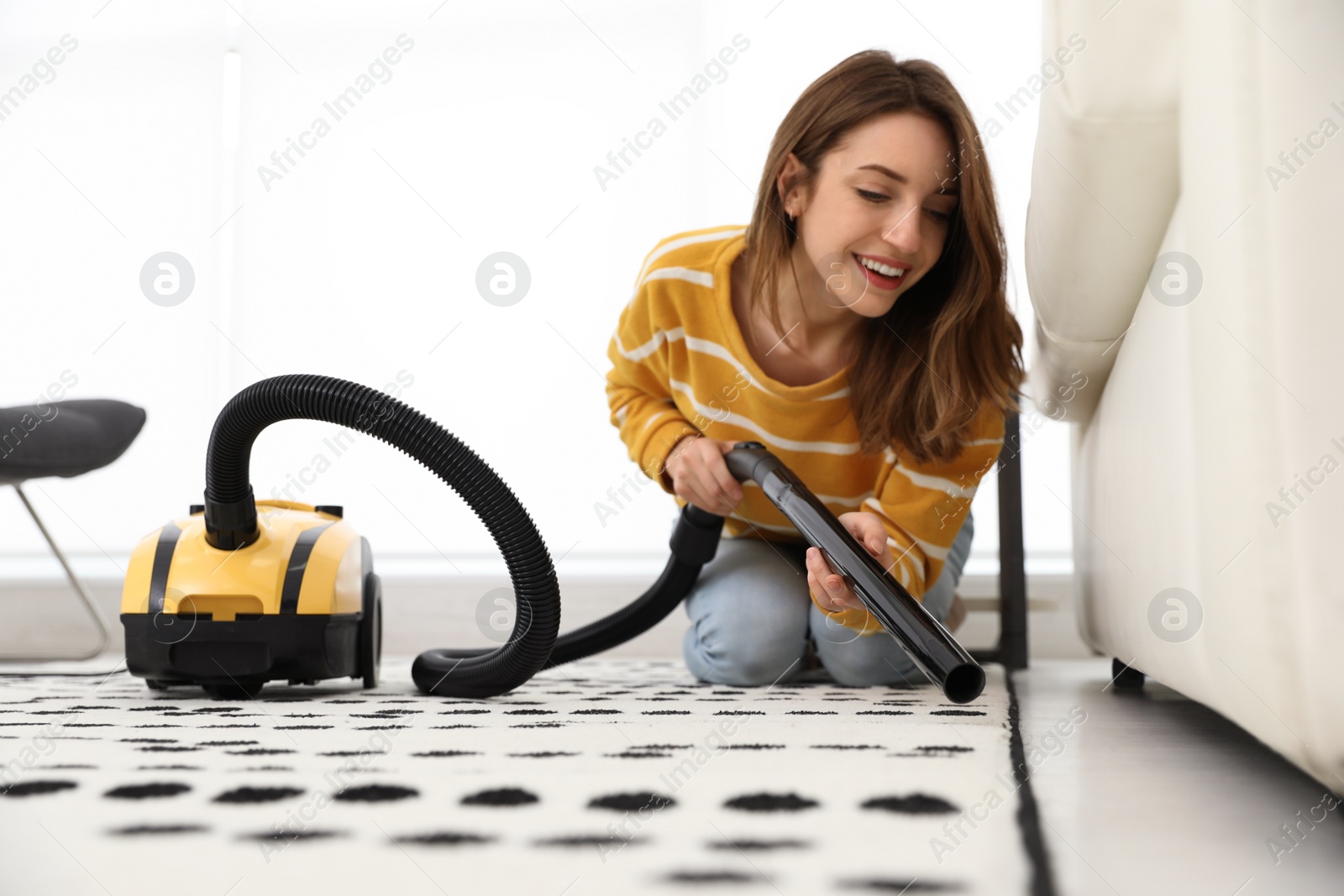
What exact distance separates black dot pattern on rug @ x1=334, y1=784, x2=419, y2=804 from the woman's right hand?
0.55 m

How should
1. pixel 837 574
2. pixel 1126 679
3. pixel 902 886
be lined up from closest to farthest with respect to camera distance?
pixel 902 886, pixel 837 574, pixel 1126 679

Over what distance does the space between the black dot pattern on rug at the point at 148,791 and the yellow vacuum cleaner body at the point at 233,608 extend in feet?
1.24

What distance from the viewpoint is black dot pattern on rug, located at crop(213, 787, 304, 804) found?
0.53 meters

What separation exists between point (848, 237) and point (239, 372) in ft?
4.81

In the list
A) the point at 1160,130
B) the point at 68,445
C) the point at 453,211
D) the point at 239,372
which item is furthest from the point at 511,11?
the point at 1160,130

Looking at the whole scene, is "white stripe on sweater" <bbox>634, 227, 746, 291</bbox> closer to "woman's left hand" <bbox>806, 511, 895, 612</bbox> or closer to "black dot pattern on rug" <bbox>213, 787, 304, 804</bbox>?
"woman's left hand" <bbox>806, 511, 895, 612</bbox>

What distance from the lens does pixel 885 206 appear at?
3.33 feet

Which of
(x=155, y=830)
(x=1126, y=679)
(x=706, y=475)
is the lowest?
(x=1126, y=679)

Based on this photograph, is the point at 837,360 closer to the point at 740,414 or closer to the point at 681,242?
the point at 740,414

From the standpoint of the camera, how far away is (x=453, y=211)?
2016mm

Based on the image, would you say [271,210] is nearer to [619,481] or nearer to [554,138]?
[554,138]

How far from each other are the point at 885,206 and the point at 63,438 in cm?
110

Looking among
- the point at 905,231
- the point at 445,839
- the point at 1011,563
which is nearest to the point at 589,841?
the point at 445,839

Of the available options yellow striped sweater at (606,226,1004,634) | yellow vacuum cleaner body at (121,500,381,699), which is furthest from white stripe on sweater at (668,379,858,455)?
yellow vacuum cleaner body at (121,500,381,699)
